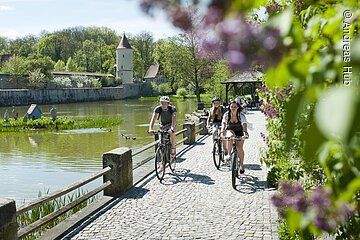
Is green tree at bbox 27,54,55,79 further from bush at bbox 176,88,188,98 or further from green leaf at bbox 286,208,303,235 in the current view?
green leaf at bbox 286,208,303,235

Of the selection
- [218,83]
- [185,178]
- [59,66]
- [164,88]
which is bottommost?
[185,178]

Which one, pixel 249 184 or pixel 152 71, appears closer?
pixel 249 184

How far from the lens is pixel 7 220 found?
539cm

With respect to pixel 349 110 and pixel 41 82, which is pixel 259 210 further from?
pixel 41 82

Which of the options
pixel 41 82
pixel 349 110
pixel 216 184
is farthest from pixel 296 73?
pixel 41 82

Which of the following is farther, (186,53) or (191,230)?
(186,53)

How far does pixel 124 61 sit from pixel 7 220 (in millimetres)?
99222

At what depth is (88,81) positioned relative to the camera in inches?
3927

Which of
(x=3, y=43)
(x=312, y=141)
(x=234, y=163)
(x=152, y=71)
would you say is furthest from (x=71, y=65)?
(x=312, y=141)

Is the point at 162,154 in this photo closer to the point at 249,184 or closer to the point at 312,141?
the point at 249,184

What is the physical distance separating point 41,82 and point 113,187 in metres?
85.3

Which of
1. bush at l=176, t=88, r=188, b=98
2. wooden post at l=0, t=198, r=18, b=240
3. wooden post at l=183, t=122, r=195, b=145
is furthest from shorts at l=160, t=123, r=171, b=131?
bush at l=176, t=88, r=188, b=98

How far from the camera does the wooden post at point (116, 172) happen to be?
895 cm

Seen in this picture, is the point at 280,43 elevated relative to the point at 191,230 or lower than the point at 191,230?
elevated
